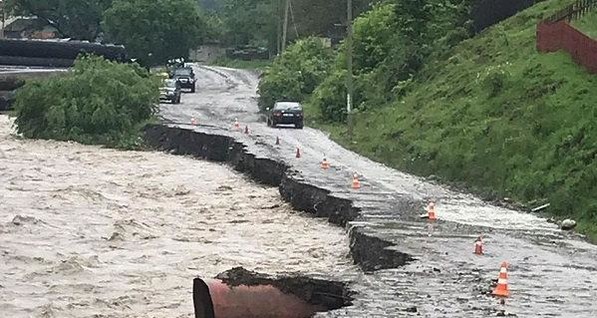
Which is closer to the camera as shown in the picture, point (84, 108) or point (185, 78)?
point (84, 108)

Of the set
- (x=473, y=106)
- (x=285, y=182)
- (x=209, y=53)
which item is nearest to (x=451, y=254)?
(x=285, y=182)

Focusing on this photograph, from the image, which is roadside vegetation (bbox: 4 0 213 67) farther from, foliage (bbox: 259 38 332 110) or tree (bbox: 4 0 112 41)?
foliage (bbox: 259 38 332 110)

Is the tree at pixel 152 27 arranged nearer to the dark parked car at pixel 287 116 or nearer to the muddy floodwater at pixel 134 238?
the dark parked car at pixel 287 116

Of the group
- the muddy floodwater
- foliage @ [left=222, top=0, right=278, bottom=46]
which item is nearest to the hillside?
the muddy floodwater

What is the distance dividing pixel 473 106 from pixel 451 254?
21940 mm

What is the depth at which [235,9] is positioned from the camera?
140 metres

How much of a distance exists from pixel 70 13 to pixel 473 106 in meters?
69.9

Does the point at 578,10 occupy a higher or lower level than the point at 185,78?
higher

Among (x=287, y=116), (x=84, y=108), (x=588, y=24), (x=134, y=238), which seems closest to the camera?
(x=134, y=238)

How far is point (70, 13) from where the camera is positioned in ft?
342

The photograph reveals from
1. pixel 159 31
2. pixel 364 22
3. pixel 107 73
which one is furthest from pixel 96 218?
pixel 159 31

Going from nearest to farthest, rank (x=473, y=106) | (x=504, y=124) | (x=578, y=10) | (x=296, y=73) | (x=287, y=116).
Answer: (x=504, y=124) → (x=473, y=106) → (x=578, y=10) → (x=287, y=116) → (x=296, y=73)

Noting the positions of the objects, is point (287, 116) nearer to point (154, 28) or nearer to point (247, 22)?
point (154, 28)

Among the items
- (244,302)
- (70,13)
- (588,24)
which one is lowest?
(244,302)
